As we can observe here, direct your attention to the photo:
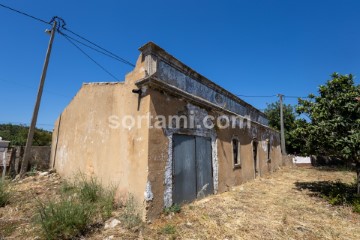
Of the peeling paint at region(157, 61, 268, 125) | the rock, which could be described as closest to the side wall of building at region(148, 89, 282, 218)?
the peeling paint at region(157, 61, 268, 125)

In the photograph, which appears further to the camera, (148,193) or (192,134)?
(192,134)

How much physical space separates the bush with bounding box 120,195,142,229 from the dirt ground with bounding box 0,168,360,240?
15cm

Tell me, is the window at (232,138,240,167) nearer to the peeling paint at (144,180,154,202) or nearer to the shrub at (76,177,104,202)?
the peeling paint at (144,180,154,202)

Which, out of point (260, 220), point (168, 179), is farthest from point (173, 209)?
point (260, 220)

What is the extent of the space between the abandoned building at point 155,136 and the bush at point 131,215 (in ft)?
0.61

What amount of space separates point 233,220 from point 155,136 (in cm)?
277

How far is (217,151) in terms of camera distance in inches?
303

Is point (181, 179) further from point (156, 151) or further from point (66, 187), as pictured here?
point (66, 187)

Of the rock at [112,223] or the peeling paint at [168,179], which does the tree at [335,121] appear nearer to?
the peeling paint at [168,179]

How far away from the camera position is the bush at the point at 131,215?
468 centimetres

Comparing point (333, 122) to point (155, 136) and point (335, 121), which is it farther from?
point (155, 136)

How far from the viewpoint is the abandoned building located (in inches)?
211

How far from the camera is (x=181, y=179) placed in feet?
19.8

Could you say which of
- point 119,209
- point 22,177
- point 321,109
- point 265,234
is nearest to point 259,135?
point 321,109
